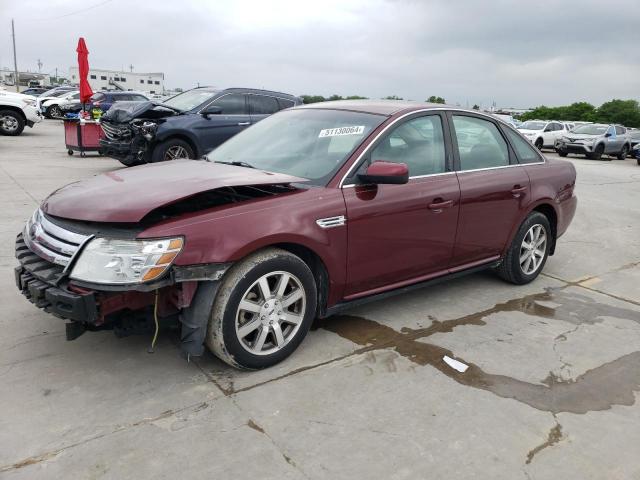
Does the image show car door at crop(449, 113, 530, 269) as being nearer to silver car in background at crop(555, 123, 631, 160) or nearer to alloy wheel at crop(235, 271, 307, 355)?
alloy wheel at crop(235, 271, 307, 355)

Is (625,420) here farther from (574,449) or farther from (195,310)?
(195,310)

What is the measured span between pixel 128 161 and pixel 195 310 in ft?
28.1

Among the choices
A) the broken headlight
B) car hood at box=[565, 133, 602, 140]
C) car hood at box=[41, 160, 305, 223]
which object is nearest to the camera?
car hood at box=[41, 160, 305, 223]

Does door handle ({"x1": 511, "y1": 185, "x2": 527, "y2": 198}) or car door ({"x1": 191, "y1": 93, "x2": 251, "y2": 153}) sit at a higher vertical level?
car door ({"x1": 191, "y1": 93, "x2": 251, "y2": 153})

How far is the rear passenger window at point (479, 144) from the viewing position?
4.34 meters

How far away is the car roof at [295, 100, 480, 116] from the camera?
4.06 metres

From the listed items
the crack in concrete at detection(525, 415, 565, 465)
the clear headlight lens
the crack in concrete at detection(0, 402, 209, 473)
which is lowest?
the crack in concrete at detection(525, 415, 565, 465)

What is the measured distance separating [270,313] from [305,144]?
137 cm

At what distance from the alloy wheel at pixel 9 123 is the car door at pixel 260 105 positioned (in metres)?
11.5

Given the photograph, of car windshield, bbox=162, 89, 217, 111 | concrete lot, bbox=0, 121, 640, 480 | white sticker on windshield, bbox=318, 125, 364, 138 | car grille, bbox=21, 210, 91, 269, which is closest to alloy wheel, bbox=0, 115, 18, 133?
car windshield, bbox=162, 89, 217, 111

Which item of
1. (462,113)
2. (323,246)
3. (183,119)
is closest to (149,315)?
(323,246)

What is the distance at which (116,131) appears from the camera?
1010cm

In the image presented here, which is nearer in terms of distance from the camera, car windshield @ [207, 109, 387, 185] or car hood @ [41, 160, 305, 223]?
car hood @ [41, 160, 305, 223]

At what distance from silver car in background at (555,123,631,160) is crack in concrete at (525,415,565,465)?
74.9 ft
